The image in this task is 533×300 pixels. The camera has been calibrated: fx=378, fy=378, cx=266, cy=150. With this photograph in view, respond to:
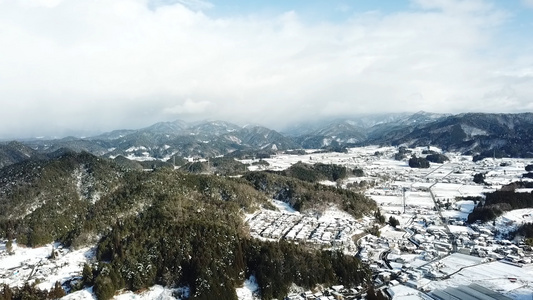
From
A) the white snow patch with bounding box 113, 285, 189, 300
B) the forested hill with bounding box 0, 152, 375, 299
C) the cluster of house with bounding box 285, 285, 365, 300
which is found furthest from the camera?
the forested hill with bounding box 0, 152, 375, 299

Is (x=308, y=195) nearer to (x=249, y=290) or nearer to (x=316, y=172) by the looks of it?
(x=249, y=290)

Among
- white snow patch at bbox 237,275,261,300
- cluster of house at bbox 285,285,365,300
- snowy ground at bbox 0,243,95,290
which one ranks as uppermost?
snowy ground at bbox 0,243,95,290

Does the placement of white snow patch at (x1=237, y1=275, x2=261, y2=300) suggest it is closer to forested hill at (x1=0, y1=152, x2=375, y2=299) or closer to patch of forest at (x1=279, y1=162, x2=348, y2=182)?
forested hill at (x1=0, y1=152, x2=375, y2=299)

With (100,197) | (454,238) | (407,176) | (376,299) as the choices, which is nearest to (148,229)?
(100,197)

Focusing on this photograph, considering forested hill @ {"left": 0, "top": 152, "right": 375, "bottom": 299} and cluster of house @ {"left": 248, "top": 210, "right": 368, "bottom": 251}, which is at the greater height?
forested hill @ {"left": 0, "top": 152, "right": 375, "bottom": 299}

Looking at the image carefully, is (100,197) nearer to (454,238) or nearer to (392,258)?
(392,258)

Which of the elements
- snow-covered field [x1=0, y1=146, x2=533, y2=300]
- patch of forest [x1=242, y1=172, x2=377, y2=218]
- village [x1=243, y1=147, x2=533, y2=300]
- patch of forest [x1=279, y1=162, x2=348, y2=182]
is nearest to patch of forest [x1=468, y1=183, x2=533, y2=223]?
snow-covered field [x1=0, y1=146, x2=533, y2=300]

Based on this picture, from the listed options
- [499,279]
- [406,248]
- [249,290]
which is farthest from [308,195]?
[499,279]

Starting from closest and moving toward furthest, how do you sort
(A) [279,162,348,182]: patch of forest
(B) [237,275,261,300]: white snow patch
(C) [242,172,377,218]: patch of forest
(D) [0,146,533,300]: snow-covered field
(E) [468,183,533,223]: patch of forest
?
(B) [237,275,261,300]: white snow patch < (D) [0,146,533,300]: snow-covered field < (E) [468,183,533,223]: patch of forest < (C) [242,172,377,218]: patch of forest < (A) [279,162,348,182]: patch of forest

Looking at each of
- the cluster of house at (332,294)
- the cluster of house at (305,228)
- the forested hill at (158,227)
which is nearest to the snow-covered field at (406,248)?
the cluster of house at (305,228)
